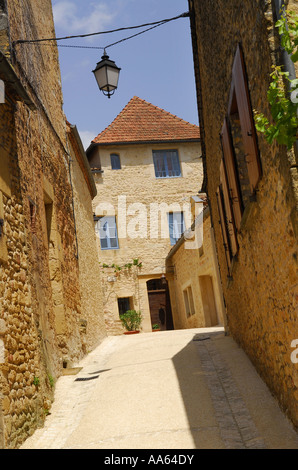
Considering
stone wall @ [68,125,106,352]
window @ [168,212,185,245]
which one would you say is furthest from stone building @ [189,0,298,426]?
window @ [168,212,185,245]

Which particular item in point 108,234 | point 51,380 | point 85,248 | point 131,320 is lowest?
point 131,320

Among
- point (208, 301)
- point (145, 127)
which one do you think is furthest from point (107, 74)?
point (145, 127)

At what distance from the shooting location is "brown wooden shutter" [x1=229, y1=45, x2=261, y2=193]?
463cm

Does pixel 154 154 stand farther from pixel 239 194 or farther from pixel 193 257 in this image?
pixel 239 194

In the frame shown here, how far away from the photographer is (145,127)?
24547 millimetres

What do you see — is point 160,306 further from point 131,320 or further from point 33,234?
point 33,234

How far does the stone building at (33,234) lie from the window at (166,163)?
10.8 meters

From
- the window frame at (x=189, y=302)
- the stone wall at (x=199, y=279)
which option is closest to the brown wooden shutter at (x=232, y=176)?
the stone wall at (x=199, y=279)

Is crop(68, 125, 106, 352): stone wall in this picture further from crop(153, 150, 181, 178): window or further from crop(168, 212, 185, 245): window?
crop(153, 150, 181, 178): window

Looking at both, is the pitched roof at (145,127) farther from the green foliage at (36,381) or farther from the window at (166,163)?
the green foliage at (36,381)

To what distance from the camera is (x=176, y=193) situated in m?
23.4

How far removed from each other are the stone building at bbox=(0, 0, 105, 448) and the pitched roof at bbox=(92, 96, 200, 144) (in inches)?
418

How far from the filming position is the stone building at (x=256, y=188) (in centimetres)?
396

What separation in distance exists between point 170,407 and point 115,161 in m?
18.5
